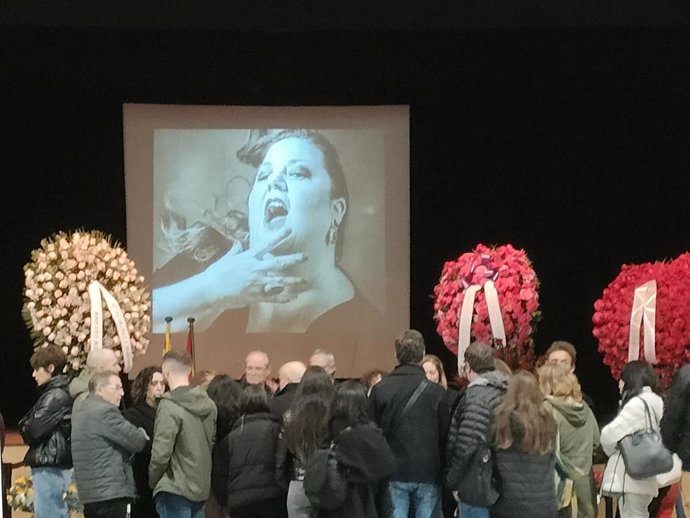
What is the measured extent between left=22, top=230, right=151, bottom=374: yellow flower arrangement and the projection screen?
135 inches

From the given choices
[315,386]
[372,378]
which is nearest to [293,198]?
[372,378]

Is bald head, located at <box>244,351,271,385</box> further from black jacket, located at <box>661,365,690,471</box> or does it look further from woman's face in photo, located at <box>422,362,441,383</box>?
black jacket, located at <box>661,365,690,471</box>

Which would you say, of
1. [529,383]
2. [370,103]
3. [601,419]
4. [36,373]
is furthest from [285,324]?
[529,383]

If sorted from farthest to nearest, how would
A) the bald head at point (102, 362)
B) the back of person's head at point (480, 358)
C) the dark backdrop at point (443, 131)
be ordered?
the dark backdrop at point (443, 131) → the back of person's head at point (480, 358) → the bald head at point (102, 362)

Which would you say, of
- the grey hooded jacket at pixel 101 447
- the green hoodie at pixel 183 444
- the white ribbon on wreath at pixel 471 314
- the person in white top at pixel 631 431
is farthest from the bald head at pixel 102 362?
the white ribbon on wreath at pixel 471 314

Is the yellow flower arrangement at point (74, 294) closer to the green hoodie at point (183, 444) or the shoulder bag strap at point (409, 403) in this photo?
the green hoodie at point (183, 444)

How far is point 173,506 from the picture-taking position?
5.36m

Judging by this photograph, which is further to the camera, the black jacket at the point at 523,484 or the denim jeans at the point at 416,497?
the denim jeans at the point at 416,497

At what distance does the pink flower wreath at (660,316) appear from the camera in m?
6.89

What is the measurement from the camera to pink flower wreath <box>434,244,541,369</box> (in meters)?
7.45

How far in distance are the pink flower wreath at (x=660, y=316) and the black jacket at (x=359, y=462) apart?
9.05ft

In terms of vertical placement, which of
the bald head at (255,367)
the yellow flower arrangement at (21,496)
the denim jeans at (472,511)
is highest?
the bald head at (255,367)

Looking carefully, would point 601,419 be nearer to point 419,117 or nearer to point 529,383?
point 419,117

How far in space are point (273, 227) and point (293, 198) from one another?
1.10 ft
